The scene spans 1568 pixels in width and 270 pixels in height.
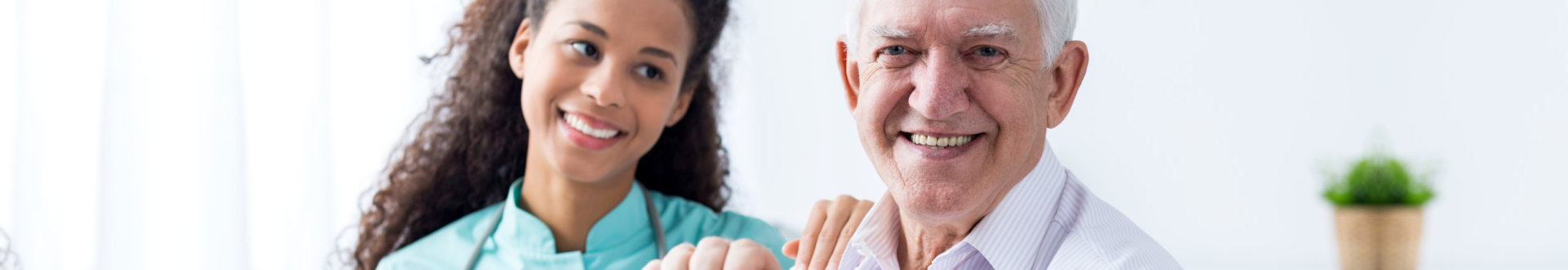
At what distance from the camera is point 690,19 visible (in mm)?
1843

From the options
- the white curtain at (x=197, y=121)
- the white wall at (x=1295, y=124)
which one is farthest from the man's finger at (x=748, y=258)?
the white wall at (x=1295, y=124)

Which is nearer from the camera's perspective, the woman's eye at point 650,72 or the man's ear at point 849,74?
the man's ear at point 849,74

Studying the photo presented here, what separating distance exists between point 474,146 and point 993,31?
1204mm

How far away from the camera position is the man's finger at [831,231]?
1.34 metres

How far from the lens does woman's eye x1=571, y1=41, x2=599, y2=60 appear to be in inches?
68.3

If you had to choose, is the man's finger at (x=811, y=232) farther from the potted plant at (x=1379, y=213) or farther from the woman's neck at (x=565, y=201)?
the potted plant at (x=1379, y=213)

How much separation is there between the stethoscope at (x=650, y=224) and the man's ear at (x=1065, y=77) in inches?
32.4

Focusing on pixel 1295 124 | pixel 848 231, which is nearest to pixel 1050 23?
pixel 848 231

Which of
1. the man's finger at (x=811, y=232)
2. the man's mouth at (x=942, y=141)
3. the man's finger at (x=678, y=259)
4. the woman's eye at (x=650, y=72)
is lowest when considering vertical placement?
the man's finger at (x=678, y=259)

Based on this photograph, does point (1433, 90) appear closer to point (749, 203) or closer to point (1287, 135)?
point (1287, 135)

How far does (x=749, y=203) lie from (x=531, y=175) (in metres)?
0.52

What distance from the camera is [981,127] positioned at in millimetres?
1070

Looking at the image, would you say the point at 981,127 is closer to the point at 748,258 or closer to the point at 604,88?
the point at 748,258

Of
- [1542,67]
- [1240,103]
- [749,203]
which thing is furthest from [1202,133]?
[749,203]
